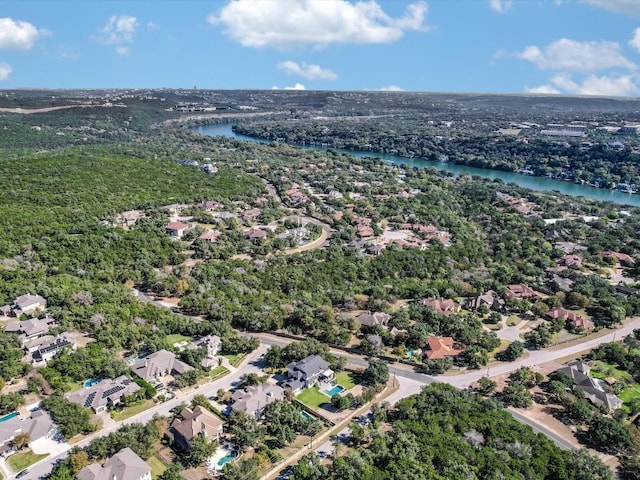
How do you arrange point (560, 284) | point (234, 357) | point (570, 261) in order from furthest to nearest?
point (570, 261) < point (560, 284) < point (234, 357)

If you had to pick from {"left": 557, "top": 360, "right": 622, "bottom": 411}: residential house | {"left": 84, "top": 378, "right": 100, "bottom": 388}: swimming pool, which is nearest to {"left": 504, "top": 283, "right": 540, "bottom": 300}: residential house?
{"left": 557, "top": 360, "right": 622, "bottom": 411}: residential house

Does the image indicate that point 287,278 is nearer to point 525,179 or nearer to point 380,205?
point 380,205

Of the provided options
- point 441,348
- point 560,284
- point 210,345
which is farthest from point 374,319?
point 560,284

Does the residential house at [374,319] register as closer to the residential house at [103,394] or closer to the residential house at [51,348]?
the residential house at [103,394]

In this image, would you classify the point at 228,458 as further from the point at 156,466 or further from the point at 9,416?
the point at 9,416

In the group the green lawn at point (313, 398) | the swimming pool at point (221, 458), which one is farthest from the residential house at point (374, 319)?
the swimming pool at point (221, 458)

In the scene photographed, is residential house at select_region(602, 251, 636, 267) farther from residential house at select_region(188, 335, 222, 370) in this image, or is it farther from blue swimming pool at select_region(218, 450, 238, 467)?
blue swimming pool at select_region(218, 450, 238, 467)
